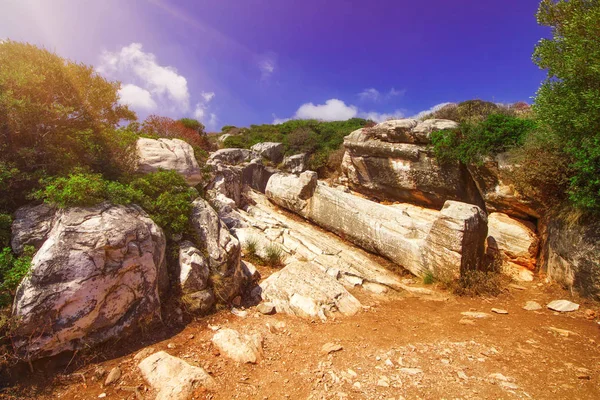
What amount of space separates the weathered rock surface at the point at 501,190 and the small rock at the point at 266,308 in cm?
869

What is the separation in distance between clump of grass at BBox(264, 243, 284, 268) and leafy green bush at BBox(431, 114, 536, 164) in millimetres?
7840

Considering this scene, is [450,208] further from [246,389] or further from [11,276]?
[11,276]

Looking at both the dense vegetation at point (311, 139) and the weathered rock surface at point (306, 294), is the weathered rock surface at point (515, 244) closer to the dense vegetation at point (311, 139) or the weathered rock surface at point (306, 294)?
the weathered rock surface at point (306, 294)

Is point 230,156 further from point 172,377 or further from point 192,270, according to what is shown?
point 172,377

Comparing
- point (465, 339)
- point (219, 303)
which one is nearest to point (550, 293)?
point (465, 339)

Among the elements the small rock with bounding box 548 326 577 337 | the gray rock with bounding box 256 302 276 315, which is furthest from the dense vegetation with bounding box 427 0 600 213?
the gray rock with bounding box 256 302 276 315

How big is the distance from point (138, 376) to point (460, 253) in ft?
26.4

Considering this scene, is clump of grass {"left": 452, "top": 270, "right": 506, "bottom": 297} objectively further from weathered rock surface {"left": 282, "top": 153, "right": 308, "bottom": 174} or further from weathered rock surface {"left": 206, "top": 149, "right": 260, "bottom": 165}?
weathered rock surface {"left": 282, "top": 153, "right": 308, "bottom": 174}

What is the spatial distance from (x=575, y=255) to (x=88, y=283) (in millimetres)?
10797

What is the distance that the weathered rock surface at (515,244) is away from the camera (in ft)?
30.5

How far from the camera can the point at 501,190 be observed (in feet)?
33.8

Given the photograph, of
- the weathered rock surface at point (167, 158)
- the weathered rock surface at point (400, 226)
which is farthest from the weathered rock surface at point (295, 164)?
the weathered rock surface at point (167, 158)

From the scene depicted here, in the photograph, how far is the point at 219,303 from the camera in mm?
6723

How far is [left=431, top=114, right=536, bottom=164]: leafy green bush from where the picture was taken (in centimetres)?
1053
